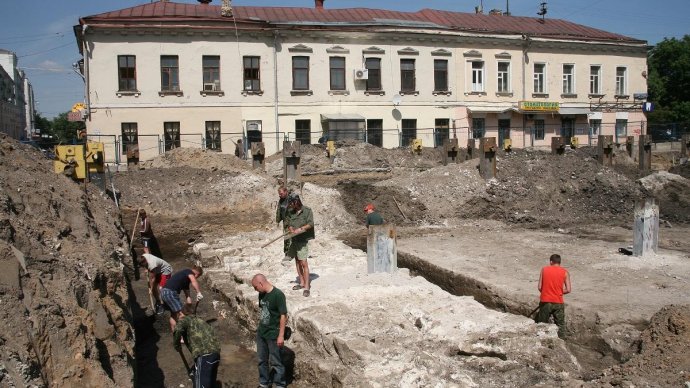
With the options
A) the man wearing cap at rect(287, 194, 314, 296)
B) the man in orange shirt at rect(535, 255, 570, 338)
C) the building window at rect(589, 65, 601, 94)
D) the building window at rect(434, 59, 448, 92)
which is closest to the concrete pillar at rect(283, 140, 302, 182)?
the man wearing cap at rect(287, 194, 314, 296)

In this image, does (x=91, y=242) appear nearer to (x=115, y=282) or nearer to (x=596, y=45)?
(x=115, y=282)

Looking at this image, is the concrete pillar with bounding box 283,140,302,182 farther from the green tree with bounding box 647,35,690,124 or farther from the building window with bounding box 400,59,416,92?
the green tree with bounding box 647,35,690,124

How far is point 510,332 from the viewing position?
21.9ft

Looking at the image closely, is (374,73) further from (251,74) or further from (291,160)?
(291,160)

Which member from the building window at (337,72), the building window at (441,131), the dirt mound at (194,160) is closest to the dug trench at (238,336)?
the dirt mound at (194,160)

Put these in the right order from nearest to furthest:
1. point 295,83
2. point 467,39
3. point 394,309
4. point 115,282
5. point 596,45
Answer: point 115,282
point 394,309
point 295,83
point 467,39
point 596,45

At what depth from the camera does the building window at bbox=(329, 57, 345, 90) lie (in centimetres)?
2911

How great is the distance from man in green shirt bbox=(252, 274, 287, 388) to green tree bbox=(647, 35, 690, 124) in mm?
46925

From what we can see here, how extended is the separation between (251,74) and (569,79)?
18.9m

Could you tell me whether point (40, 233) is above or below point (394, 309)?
above

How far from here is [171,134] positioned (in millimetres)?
Answer: 26719

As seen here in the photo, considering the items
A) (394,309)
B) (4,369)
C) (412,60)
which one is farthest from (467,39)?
(4,369)

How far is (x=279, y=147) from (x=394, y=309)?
21.1 m

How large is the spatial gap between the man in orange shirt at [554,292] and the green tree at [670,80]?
144 feet
